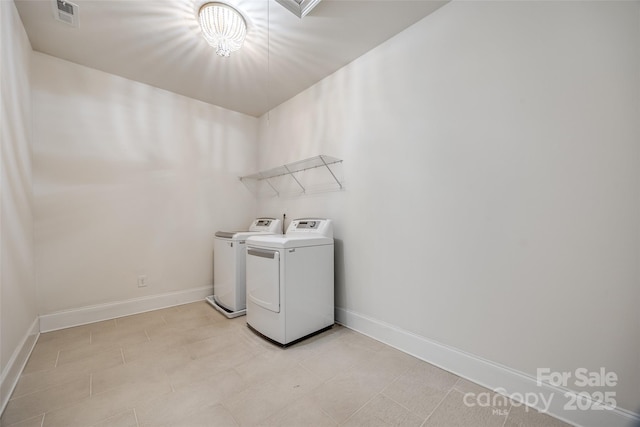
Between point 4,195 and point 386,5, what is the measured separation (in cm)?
269

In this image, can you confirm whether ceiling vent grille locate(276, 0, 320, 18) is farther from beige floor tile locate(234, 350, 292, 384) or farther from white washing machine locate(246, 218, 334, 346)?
beige floor tile locate(234, 350, 292, 384)

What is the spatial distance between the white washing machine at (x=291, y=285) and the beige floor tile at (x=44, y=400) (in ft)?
3.59

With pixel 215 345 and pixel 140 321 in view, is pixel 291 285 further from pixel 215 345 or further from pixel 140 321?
pixel 140 321

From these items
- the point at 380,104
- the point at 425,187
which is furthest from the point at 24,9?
the point at 425,187

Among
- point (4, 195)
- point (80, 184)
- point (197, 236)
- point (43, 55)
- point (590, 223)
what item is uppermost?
point (43, 55)

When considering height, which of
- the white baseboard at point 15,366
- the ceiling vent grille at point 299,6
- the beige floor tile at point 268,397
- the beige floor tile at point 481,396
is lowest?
the beige floor tile at point 481,396

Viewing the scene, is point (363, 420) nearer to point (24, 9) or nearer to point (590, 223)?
point (590, 223)

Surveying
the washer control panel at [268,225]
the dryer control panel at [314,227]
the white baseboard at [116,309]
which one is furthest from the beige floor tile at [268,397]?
the white baseboard at [116,309]

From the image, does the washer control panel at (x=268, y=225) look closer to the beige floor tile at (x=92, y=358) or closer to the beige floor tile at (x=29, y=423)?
the beige floor tile at (x=92, y=358)

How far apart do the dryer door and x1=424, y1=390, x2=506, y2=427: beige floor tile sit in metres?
1.16

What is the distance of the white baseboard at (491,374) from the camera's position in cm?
112

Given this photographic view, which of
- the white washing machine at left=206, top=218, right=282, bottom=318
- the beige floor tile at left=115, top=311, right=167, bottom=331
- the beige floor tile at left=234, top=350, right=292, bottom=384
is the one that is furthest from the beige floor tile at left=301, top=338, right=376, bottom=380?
the beige floor tile at left=115, top=311, right=167, bottom=331

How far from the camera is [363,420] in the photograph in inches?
47.4

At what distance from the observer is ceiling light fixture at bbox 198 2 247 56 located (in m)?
1.69
